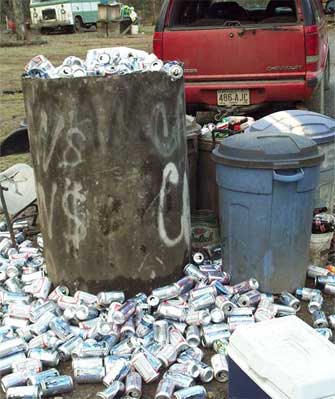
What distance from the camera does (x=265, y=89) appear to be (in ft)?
22.9

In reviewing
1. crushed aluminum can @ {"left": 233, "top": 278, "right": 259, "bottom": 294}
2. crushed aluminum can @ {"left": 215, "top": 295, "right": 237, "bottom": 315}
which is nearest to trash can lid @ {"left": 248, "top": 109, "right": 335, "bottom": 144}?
crushed aluminum can @ {"left": 233, "top": 278, "right": 259, "bottom": 294}

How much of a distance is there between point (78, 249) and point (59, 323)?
1.54 feet

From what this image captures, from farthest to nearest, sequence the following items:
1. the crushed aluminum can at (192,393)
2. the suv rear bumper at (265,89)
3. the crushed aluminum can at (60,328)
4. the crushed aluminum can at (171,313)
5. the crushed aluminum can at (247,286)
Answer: the suv rear bumper at (265,89) < the crushed aluminum can at (247,286) < the crushed aluminum can at (171,313) < the crushed aluminum can at (60,328) < the crushed aluminum can at (192,393)

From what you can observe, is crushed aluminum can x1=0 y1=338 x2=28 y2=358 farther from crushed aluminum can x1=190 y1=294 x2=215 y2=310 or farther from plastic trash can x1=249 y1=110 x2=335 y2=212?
plastic trash can x1=249 y1=110 x2=335 y2=212

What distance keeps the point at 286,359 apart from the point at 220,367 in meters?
1.04

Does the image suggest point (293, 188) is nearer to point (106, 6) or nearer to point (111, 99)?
point (111, 99)

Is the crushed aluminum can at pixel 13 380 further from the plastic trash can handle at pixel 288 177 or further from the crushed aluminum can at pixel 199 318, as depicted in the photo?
the plastic trash can handle at pixel 288 177

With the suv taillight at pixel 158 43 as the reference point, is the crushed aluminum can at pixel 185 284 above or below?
below

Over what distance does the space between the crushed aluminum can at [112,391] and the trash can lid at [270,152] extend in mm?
1496

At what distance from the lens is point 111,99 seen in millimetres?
3580

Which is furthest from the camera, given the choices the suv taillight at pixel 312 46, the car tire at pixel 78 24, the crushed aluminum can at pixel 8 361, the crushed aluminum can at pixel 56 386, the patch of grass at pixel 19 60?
the car tire at pixel 78 24

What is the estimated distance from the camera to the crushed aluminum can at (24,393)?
308 centimetres

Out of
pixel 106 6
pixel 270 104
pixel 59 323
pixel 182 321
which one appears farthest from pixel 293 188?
pixel 106 6

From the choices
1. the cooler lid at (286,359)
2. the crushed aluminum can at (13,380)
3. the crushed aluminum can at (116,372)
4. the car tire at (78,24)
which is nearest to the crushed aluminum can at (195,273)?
the crushed aluminum can at (116,372)
